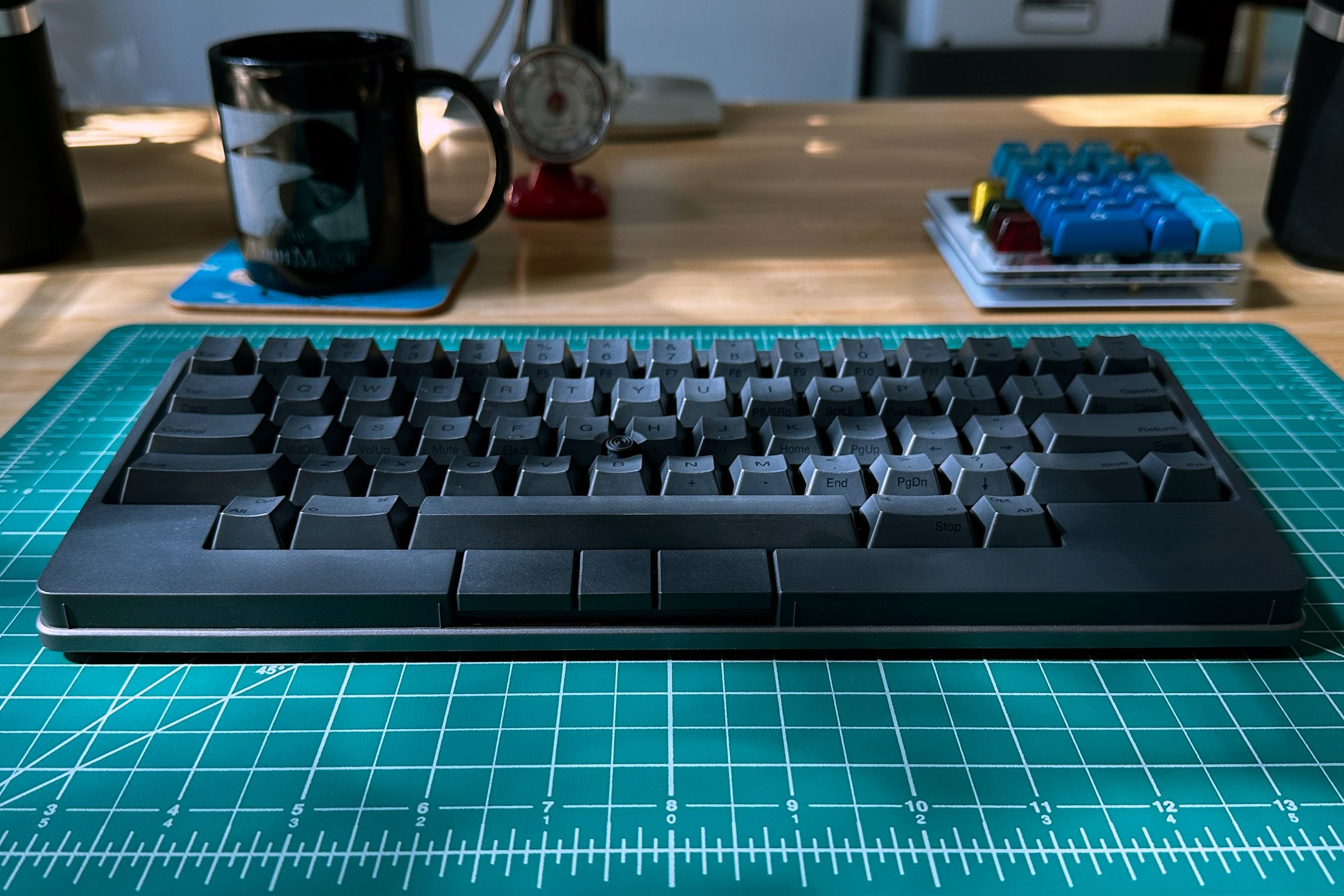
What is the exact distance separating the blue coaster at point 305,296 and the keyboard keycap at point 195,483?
30 centimetres

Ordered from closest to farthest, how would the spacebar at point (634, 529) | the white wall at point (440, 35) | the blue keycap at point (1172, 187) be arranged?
the spacebar at point (634, 529), the blue keycap at point (1172, 187), the white wall at point (440, 35)

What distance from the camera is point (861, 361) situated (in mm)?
576

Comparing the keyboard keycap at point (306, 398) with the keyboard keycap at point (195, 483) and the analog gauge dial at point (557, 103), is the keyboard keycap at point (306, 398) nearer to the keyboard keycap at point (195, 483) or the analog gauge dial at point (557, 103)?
the keyboard keycap at point (195, 483)

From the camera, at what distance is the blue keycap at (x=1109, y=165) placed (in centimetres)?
85

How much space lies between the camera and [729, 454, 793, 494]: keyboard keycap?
1.54 ft

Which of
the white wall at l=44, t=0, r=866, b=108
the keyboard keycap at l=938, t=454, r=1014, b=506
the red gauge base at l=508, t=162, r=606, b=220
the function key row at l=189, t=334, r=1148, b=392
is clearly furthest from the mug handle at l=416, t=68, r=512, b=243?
the white wall at l=44, t=0, r=866, b=108

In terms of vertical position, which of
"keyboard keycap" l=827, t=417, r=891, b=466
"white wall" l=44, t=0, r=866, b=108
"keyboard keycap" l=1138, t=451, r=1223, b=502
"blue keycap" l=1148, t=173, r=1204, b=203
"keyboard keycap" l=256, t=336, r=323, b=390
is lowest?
"white wall" l=44, t=0, r=866, b=108

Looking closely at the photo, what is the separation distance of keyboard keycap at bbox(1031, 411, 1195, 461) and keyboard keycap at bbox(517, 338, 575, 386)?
9.3 inches

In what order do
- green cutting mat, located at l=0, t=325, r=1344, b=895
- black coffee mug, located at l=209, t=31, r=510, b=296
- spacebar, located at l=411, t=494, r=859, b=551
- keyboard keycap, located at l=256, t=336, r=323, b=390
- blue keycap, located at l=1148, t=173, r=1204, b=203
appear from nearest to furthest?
green cutting mat, located at l=0, t=325, r=1344, b=895
spacebar, located at l=411, t=494, r=859, b=551
keyboard keycap, located at l=256, t=336, r=323, b=390
black coffee mug, located at l=209, t=31, r=510, b=296
blue keycap, located at l=1148, t=173, r=1204, b=203

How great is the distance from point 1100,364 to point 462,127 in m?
0.84

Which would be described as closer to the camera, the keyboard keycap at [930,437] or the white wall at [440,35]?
the keyboard keycap at [930,437]

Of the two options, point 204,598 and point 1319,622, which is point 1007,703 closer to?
point 1319,622

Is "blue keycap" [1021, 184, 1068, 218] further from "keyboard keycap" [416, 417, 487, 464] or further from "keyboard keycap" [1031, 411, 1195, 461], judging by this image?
"keyboard keycap" [416, 417, 487, 464]

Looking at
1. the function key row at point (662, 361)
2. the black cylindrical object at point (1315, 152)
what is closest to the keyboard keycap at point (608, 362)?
the function key row at point (662, 361)
